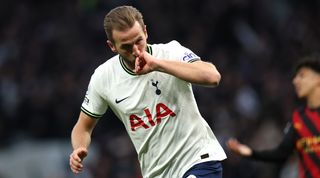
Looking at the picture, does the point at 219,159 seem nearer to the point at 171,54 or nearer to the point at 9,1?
the point at 171,54

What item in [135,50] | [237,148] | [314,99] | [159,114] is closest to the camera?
[135,50]

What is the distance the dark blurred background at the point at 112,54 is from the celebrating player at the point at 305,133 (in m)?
3.08

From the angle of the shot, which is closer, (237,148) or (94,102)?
(94,102)

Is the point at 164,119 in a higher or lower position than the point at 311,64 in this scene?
higher

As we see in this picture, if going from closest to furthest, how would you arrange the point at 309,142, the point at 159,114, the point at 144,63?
the point at 144,63
the point at 159,114
the point at 309,142

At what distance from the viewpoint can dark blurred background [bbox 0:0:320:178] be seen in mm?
12375

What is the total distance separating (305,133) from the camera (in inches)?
314

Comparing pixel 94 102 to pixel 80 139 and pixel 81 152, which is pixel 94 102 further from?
pixel 81 152

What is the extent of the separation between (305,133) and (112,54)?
23.6ft

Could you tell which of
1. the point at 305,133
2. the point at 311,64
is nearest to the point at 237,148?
the point at 305,133

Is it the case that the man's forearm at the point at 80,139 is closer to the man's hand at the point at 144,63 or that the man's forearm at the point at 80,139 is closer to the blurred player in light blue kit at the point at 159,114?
the blurred player in light blue kit at the point at 159,114

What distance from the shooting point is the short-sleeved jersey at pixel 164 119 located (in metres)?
6.18

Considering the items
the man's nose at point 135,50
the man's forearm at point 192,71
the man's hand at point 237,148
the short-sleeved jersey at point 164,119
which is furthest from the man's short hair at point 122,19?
the man's hand at point 237,148

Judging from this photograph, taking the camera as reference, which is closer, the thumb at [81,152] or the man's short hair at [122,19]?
the man's short hair at [122,19]
